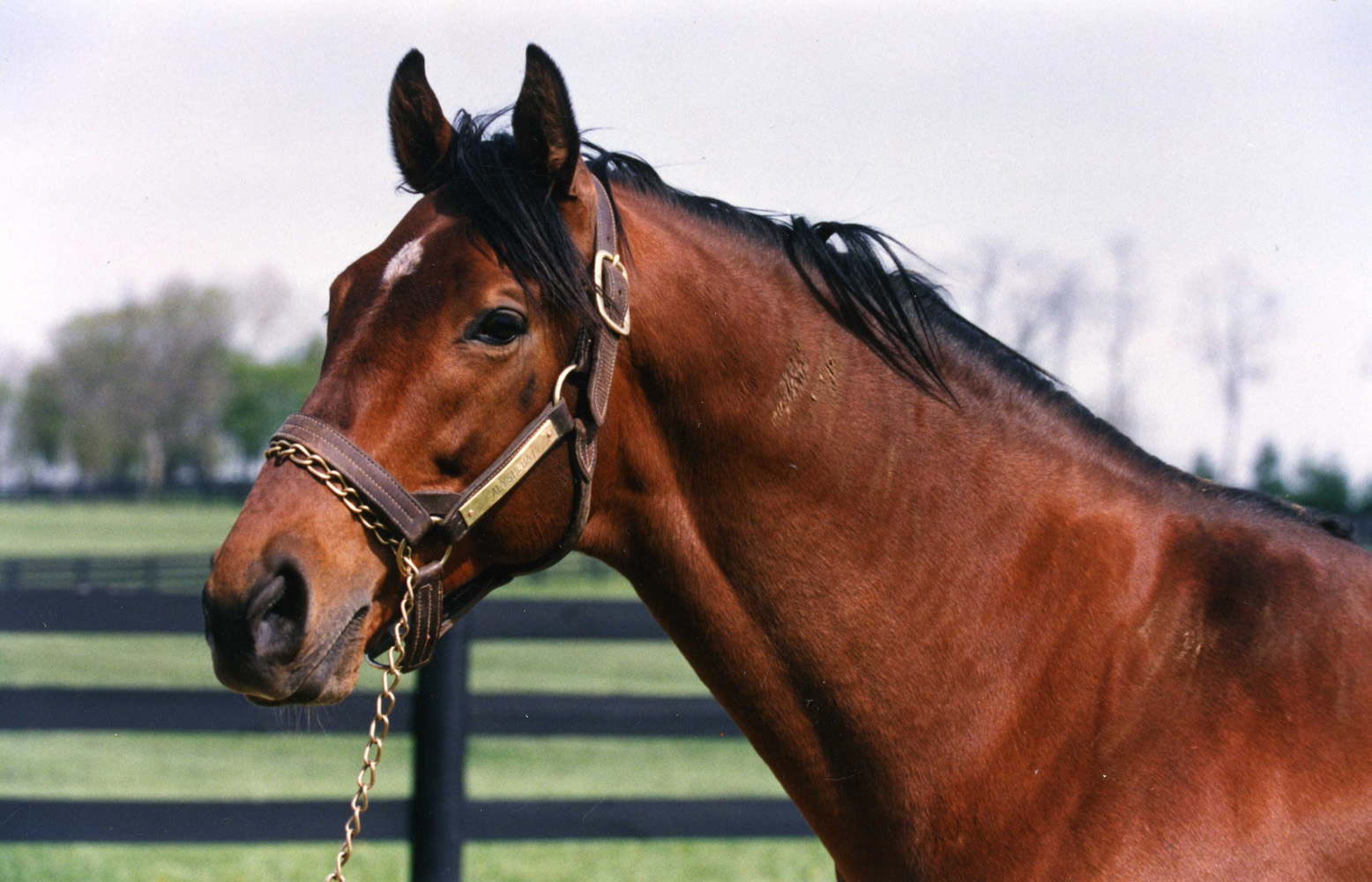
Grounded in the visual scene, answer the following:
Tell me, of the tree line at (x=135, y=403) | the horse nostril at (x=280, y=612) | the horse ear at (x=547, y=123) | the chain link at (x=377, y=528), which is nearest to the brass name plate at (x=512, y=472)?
the chain link at (x=377, y=528)

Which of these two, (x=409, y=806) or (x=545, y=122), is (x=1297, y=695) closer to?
(x=545, y=122)

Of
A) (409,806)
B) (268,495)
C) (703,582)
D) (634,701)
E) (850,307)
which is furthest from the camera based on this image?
(634,701)

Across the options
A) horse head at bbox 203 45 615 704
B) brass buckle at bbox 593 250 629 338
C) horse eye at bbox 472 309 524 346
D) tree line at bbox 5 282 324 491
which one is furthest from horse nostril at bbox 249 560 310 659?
tree line at bbox 5 282 324 491

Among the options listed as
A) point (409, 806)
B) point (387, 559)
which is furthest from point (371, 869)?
point (387, 559)

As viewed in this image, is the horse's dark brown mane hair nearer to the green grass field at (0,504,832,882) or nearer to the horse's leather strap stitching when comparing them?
the horse's leather strap stitching

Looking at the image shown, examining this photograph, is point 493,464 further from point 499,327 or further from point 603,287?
point 603,287

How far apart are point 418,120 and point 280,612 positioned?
3.27 ft

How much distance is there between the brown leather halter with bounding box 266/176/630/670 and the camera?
1.73 metres

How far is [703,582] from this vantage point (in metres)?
1.94

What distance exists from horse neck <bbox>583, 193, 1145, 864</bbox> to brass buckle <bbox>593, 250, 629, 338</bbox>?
0.17 ft

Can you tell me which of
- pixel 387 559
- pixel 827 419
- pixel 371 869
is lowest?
pixel 371 869

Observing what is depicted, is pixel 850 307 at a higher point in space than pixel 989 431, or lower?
higher

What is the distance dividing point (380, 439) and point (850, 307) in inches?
36.8

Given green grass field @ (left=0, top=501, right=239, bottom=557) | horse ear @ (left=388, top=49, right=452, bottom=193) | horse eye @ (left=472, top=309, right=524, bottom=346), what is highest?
horse ear @ (left=388, top=49, right=452, bottom=193)
